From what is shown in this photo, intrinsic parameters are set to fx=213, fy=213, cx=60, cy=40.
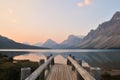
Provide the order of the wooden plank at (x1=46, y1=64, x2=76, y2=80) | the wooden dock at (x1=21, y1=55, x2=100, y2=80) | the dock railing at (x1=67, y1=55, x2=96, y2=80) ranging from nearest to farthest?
1. the dock railing at (x1=67, y1=55, x2=96, y2=80)
2. the wooden dock at (x1=21, y1=55, x2=100, y2=80)
3. the wooden plank at (x1=46, y1=64, x2=76, y2=80)

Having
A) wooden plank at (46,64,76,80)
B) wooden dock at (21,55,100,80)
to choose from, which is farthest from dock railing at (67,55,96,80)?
wooden plank at (46,64,76,80)

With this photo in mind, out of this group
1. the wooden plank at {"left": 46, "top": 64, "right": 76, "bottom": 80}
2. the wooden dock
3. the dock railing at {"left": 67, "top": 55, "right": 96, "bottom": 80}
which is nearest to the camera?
the dock railing at {"left": 67, "top": 55, "right": 96, "bottom": 80}

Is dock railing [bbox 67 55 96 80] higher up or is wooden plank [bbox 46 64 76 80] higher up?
dock railing [bbox 67 55 96 80]

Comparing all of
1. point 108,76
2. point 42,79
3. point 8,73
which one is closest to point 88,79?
point 42,79

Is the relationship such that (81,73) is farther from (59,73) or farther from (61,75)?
(59,73)

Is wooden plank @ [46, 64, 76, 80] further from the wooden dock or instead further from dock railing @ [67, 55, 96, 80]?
dock railing @ [67, 55, 96, 80]

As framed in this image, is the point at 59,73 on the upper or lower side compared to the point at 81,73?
lower

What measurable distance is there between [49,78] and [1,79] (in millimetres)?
10270

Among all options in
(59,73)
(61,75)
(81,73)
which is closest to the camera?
(81,73)

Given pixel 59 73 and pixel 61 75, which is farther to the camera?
pixel 59 73

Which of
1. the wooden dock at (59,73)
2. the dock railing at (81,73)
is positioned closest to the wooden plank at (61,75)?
the wooden dock at (59,73)

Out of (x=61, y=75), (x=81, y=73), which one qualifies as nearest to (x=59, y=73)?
(x=61, y=75)

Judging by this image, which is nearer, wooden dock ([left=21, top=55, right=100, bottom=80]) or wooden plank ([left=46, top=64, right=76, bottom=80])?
wooden dock ([left=21, top=55, right=100, bottom=80])

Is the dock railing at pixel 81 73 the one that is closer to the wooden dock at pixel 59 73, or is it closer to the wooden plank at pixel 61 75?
the wooden dock at pixel 59 73
